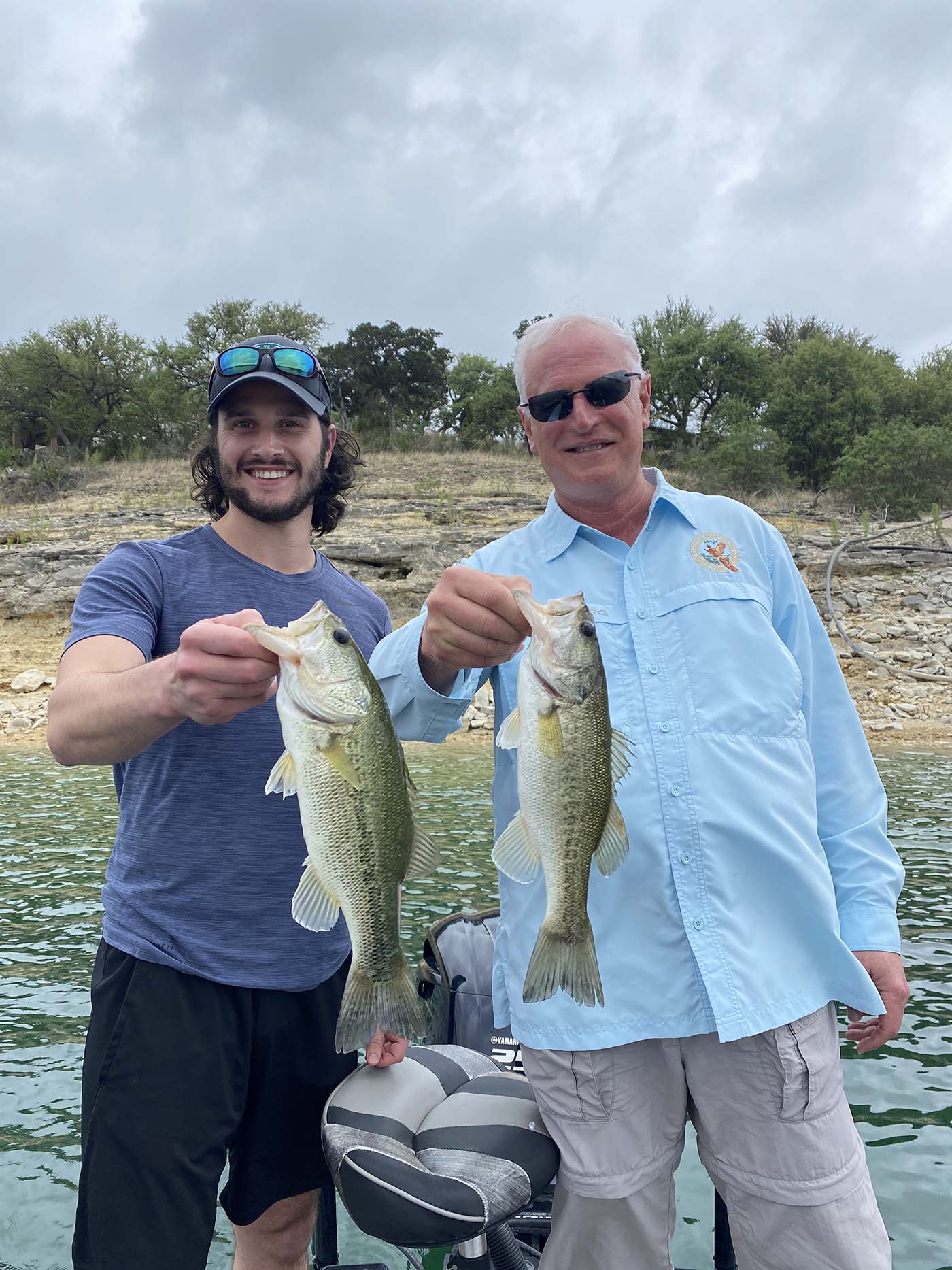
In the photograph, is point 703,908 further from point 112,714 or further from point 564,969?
point 112,714

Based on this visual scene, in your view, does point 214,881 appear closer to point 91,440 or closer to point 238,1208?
point 238,1208

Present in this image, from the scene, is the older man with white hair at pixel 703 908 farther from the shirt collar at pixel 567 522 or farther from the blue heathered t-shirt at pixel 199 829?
the blue heathered t-shirt at pixel 199 829

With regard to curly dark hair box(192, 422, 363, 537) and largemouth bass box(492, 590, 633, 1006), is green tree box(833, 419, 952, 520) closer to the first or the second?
curly dark hair box(192, 422, 363, 537)

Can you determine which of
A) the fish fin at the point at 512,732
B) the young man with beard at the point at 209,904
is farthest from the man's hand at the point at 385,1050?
the fish fin at the point at 512,732

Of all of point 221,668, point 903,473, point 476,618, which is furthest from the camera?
point 903,473

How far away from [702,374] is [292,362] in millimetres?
39426

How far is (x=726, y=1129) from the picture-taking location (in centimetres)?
222

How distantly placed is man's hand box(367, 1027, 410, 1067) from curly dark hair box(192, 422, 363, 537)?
178 centimetres

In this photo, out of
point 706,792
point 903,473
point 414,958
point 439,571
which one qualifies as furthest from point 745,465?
point 706,792

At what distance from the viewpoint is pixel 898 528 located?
22.9 m

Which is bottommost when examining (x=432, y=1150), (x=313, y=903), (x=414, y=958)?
(x=414, y=958)

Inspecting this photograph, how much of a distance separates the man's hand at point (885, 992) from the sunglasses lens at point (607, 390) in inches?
67.5

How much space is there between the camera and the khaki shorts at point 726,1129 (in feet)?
7.00

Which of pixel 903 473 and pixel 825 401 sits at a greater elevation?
pixel 825 401
